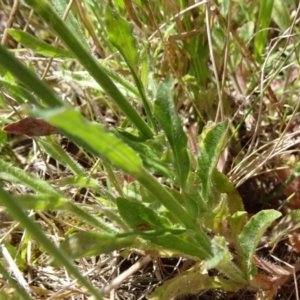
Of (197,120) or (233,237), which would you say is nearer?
(233,237)

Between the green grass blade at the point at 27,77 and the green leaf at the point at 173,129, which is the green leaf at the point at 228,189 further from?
the green grass blade at the point at 27,77

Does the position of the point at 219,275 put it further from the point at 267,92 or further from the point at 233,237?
the point at 267,92

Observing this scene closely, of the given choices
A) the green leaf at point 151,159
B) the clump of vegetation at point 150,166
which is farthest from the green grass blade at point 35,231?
the green leaf at point 151,159

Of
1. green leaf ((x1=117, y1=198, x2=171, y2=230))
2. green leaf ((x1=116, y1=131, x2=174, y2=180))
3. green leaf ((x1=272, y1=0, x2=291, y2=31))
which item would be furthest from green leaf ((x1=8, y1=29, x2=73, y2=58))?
green leaf ((x1=272, y1=0, x2=291, y2=31))

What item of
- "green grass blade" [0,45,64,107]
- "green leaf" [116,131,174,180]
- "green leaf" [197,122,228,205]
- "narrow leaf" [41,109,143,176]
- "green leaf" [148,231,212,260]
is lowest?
"green leaf" [148,231,212,260]

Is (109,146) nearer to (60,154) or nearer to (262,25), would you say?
(60,154)

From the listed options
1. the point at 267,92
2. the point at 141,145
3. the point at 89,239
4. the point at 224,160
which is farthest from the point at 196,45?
the point at 89,239

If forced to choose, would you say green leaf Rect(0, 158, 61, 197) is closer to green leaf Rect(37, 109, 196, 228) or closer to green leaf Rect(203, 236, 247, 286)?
green leaf Rect(37, 109, 196, 228)

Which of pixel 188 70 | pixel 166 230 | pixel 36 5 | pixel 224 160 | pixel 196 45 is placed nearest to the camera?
pixel 36 5
